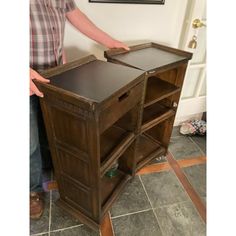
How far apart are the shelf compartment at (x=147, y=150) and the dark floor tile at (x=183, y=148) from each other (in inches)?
7.2

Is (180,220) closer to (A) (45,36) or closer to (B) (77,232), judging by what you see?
(B) (77,232)

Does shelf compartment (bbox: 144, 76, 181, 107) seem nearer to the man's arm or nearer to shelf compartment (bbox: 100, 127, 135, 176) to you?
shelf compartment (bbox: 100, 127, 135, 176)

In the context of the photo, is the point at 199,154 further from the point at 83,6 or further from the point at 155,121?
the point at 83,6

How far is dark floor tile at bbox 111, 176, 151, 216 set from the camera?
134cm

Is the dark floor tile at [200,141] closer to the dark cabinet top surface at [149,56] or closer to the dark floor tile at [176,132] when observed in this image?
the dark floor tile at [176,132]

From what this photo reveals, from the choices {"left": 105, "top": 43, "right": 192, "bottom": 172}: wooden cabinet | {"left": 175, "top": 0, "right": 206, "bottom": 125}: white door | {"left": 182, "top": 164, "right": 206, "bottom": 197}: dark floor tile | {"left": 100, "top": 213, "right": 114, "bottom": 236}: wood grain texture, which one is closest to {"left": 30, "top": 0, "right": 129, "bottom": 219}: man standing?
{"left": 105, "top": 43, "right": 192, "bottom": 172}: wooden cabinet

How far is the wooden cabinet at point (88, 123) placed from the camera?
2.68 feet

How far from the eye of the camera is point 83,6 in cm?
127

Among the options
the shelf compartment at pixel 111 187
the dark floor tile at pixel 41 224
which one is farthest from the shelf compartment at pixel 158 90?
the dark floor tile at pixel 41 224

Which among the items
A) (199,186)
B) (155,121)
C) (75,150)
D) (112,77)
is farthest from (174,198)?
(112,77)

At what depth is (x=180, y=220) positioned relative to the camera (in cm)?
131

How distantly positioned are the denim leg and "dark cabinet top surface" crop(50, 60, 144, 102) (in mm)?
240

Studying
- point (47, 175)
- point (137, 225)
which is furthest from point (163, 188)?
point (47, 175)
